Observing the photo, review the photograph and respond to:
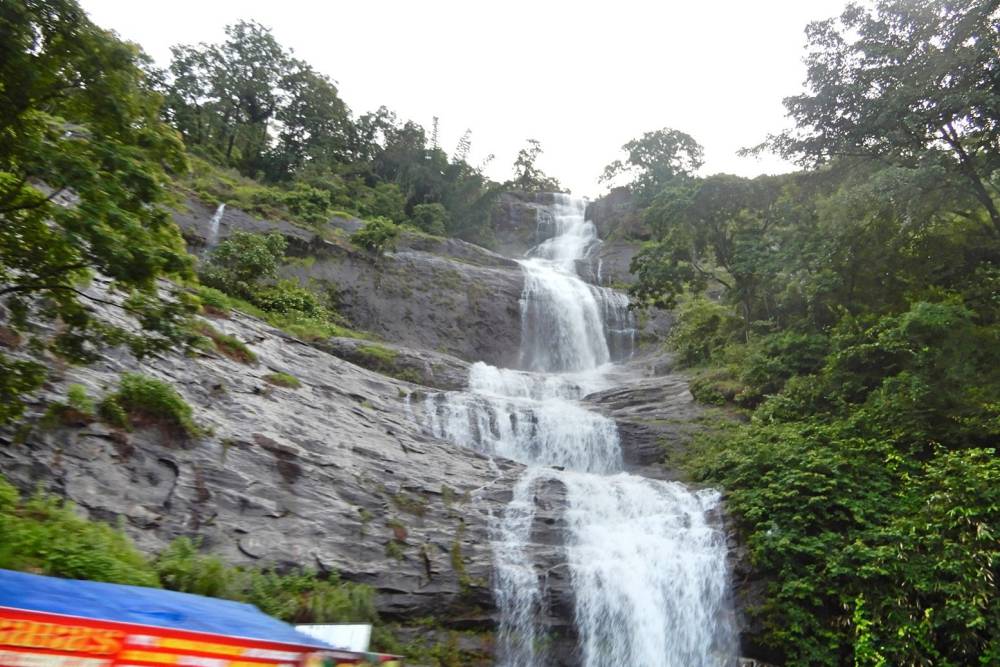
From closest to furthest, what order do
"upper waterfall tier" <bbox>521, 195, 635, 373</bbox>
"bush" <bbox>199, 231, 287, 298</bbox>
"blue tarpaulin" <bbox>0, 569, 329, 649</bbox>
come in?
"blue tarpaulin" <bbox>0, 569, 329, 649</bbox>, "bush" <bbox>199, 231, 287, 298</bbox>, "upper waterfall tier" <bbox>521, 195, 635, 373</bbox>

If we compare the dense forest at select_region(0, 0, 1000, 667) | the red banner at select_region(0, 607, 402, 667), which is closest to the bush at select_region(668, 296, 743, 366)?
the dense forest at select_region(0, 0, 1000, 667)

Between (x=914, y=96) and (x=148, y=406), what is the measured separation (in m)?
14.6

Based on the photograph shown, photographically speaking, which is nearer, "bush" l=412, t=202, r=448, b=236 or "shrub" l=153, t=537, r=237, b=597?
"shrub" l=153, t=537, r=237, b=597

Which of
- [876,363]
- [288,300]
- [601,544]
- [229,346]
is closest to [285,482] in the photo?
[229,346]

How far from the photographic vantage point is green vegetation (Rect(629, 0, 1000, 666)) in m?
9.46

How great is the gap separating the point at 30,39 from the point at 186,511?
19.0ft

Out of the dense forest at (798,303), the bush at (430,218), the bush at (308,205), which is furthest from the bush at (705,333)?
the bush at (430,218)

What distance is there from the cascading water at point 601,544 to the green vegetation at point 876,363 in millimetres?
853

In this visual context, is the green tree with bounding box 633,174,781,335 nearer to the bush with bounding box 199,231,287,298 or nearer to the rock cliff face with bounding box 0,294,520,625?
the rock cliff face with bounding box 0,294,520,625

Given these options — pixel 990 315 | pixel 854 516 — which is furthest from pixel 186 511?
pixel 990 315

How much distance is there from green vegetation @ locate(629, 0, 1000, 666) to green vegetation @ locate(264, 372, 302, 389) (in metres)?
8.21

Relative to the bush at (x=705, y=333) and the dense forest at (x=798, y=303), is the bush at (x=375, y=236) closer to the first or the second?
the dense forest at (x=798, y=303)

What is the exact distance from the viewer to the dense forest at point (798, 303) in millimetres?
7008

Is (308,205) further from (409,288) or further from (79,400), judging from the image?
(79,400)
